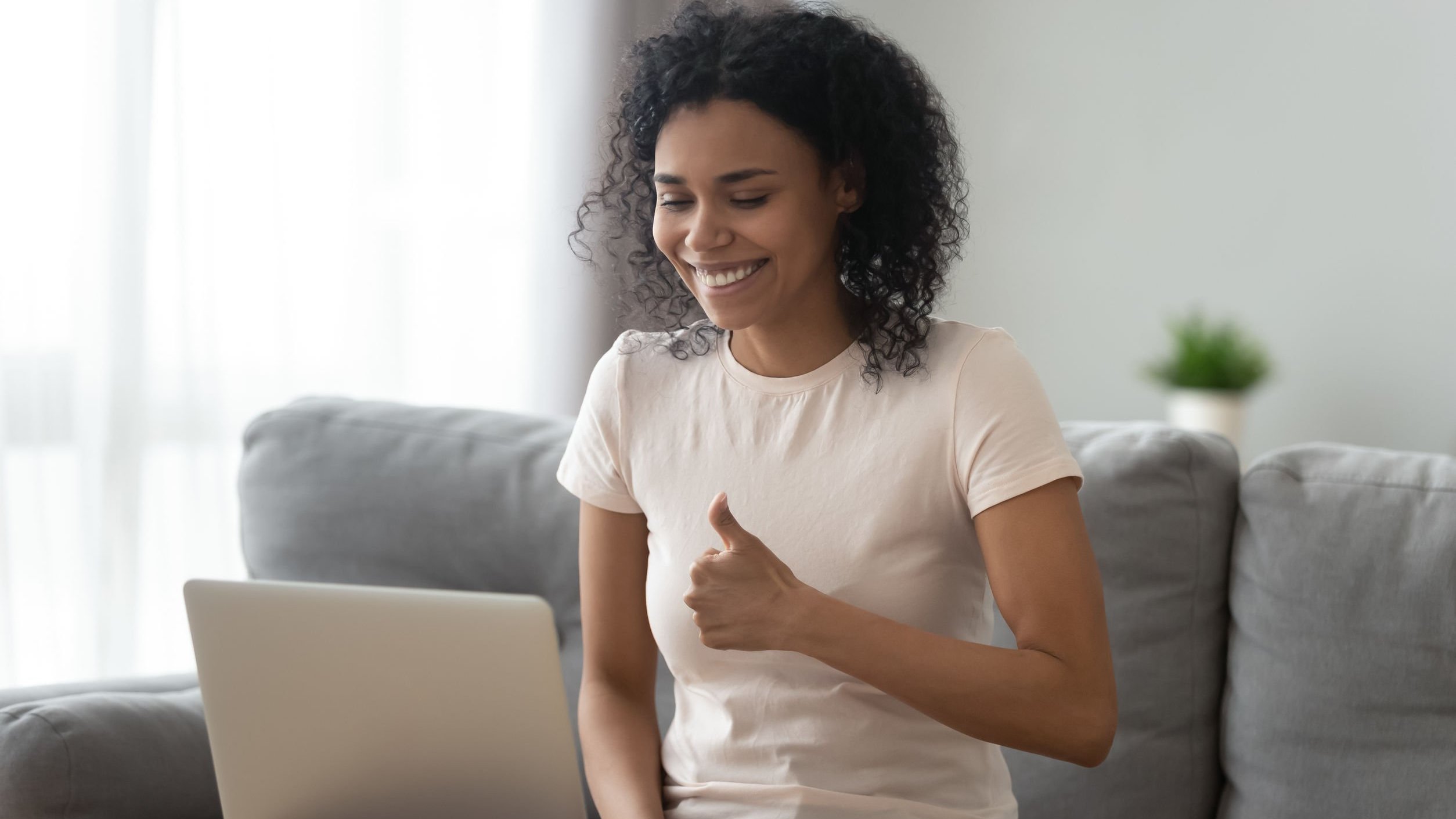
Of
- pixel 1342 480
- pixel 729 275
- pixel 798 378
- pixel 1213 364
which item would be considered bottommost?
pixel 1213 364

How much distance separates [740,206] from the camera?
3.77ft

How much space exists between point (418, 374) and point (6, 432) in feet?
3.12

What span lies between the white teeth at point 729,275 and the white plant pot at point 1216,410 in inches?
101

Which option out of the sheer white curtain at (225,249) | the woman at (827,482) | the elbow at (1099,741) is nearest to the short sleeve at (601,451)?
the woman at (827,482)

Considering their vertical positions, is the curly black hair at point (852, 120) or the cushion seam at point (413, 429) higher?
the curly black hair at point (852, 120)

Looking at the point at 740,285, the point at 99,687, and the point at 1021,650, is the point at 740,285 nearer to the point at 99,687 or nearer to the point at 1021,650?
the point at 1021,650

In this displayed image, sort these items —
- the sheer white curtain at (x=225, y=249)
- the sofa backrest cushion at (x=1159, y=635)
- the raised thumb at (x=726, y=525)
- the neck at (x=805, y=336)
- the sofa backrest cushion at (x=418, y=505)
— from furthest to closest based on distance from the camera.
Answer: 1. the sheer white curtain at (x=225, y=249)
2. the sofa backrest cushion at (x=418, y=505)
3. the sofa backrest cushion at (x=1159, y=635)
4. the neck at (x=805, y=336)
5. the raised thumb at (x=726, y=525)

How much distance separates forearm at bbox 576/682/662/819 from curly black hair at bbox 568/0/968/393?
1.26 ft

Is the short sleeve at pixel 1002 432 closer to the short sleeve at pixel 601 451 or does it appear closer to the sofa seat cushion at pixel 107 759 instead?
the short sleeve at pixel 601 451

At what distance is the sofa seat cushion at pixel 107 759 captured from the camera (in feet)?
4.28

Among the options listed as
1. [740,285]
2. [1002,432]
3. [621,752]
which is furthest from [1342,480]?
[621,752]

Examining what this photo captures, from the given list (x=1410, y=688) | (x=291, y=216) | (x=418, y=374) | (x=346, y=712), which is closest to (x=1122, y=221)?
(x=418, y=374)

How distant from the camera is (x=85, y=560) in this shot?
2.20 meters

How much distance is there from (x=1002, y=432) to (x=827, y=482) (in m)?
0.17
